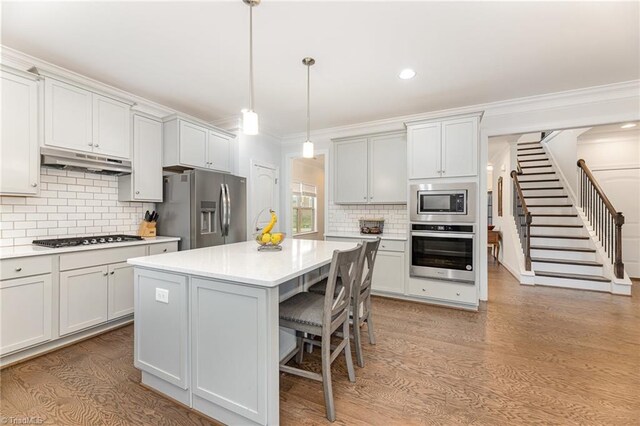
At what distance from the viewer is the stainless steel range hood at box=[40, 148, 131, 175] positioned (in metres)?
2.53

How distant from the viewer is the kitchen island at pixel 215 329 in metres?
1.46

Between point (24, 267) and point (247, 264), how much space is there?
1.96m

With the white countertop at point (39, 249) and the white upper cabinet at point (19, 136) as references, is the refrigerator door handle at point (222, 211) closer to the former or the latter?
the white countertop at point (39, 249)

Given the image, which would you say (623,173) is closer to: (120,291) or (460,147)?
(460,147)

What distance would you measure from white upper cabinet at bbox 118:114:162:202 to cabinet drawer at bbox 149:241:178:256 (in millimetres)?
604

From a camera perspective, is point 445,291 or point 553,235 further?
point 553,235

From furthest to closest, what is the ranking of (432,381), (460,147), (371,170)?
(371,170), (460,147), (432,381)

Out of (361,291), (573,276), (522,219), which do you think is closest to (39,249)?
(361,291)

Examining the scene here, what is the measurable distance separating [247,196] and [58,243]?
2279 mm

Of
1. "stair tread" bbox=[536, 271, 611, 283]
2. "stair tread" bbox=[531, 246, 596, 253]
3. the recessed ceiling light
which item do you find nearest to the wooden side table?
"stair tread" bbox=[531, 246, 596, 253]

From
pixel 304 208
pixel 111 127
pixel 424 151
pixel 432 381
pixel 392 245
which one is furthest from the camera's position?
pixel 304 208

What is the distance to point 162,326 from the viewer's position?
70.5 inches

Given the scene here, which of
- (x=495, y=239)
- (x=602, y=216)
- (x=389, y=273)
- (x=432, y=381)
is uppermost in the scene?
(x=602, y=216)

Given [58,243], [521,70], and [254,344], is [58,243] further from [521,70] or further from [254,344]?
[521,70]
